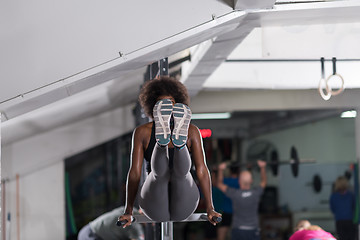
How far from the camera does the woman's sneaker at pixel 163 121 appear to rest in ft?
Result: 7.26

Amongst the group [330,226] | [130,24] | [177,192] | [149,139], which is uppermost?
[130,24]

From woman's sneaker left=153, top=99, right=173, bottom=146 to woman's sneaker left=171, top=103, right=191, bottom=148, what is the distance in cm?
2

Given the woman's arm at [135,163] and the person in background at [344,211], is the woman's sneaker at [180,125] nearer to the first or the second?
the woman's arm at [135,163]

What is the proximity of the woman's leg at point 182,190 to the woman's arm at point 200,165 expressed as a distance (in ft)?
0.23

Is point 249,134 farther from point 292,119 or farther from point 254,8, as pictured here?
point 254,8

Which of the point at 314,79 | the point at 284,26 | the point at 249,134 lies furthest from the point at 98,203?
the point at 284,26

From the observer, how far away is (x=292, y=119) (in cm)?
1091

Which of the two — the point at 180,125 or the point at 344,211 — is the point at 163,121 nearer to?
the point at 180,125

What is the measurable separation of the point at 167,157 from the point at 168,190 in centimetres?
17

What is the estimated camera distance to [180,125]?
2.22m

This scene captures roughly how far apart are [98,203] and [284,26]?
654cm

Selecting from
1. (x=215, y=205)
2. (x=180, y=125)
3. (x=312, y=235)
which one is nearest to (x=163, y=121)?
(x=180, y=125)

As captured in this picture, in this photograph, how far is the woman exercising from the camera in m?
2.24

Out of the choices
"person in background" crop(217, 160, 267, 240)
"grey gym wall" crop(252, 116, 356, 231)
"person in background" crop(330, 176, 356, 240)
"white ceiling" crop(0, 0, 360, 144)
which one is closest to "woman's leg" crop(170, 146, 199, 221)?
"white ceiling" crop(0, 0, 360, 144)
